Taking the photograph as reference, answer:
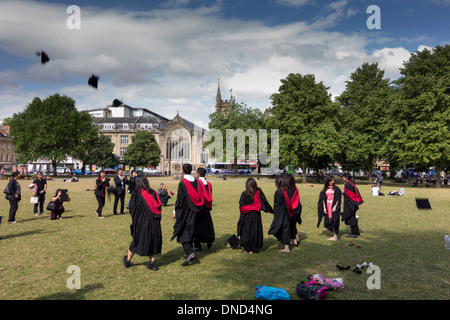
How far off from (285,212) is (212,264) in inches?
107

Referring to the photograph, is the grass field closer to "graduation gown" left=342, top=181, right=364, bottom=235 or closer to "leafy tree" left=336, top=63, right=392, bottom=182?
"graduation gown" left=342, top=181, right=364, bottom=235

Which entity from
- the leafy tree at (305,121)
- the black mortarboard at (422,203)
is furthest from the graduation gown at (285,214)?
the leafy tree at (305,121)

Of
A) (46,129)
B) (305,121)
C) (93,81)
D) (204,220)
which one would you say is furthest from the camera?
(46,129)

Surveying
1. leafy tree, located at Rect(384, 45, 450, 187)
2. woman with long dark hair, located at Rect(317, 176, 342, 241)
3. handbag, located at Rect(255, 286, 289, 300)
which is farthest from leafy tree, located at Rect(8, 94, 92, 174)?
handbag, located at Rect(255, 286, 289, 300)

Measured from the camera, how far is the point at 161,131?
9212cm

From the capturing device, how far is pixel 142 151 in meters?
80.8

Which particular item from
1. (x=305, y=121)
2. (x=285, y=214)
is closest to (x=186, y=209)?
(x=285, y=214)

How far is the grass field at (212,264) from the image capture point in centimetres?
580

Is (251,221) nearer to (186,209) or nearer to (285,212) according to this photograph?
(285,212)

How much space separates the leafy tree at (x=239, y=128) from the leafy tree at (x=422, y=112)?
24611 millimetres

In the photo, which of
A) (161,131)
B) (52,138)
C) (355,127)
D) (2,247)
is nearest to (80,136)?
(52,138)

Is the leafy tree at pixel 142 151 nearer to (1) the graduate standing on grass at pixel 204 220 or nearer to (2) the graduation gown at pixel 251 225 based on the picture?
(1) the graduate standing on grass at pixel 204 220
